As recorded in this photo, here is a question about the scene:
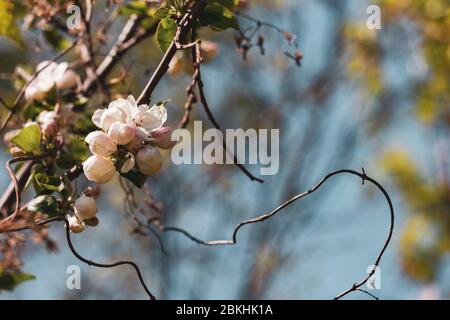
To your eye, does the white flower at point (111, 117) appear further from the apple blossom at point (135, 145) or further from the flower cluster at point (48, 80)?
the flower cluster at point (48, 80)

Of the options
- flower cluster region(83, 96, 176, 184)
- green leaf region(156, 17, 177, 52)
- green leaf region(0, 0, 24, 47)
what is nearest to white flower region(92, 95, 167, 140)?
flower cluster region(83, 96, 176, 184)

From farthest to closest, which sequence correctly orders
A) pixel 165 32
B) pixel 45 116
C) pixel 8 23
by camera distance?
pixel 8 23, pixel 45 116, pixel 165 32

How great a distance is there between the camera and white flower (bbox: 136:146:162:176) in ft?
3.03

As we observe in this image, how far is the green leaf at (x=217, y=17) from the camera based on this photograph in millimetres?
1043

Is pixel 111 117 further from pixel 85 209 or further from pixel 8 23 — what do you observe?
pixel 8 23

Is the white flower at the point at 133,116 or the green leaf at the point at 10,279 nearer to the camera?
the white flower at the point at 133,116

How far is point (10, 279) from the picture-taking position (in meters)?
1.12

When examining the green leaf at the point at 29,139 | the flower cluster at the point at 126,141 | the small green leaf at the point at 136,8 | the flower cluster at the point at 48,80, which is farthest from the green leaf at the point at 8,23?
the flower cluster at the point at 126,141

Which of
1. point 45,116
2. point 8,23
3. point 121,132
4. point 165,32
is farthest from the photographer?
point 8,23

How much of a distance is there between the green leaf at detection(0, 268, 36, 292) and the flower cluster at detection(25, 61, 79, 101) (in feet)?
0.89

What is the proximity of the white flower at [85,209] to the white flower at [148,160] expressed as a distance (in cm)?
8

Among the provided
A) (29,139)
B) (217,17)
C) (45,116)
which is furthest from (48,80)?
(217,17)

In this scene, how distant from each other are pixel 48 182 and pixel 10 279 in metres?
0.17
